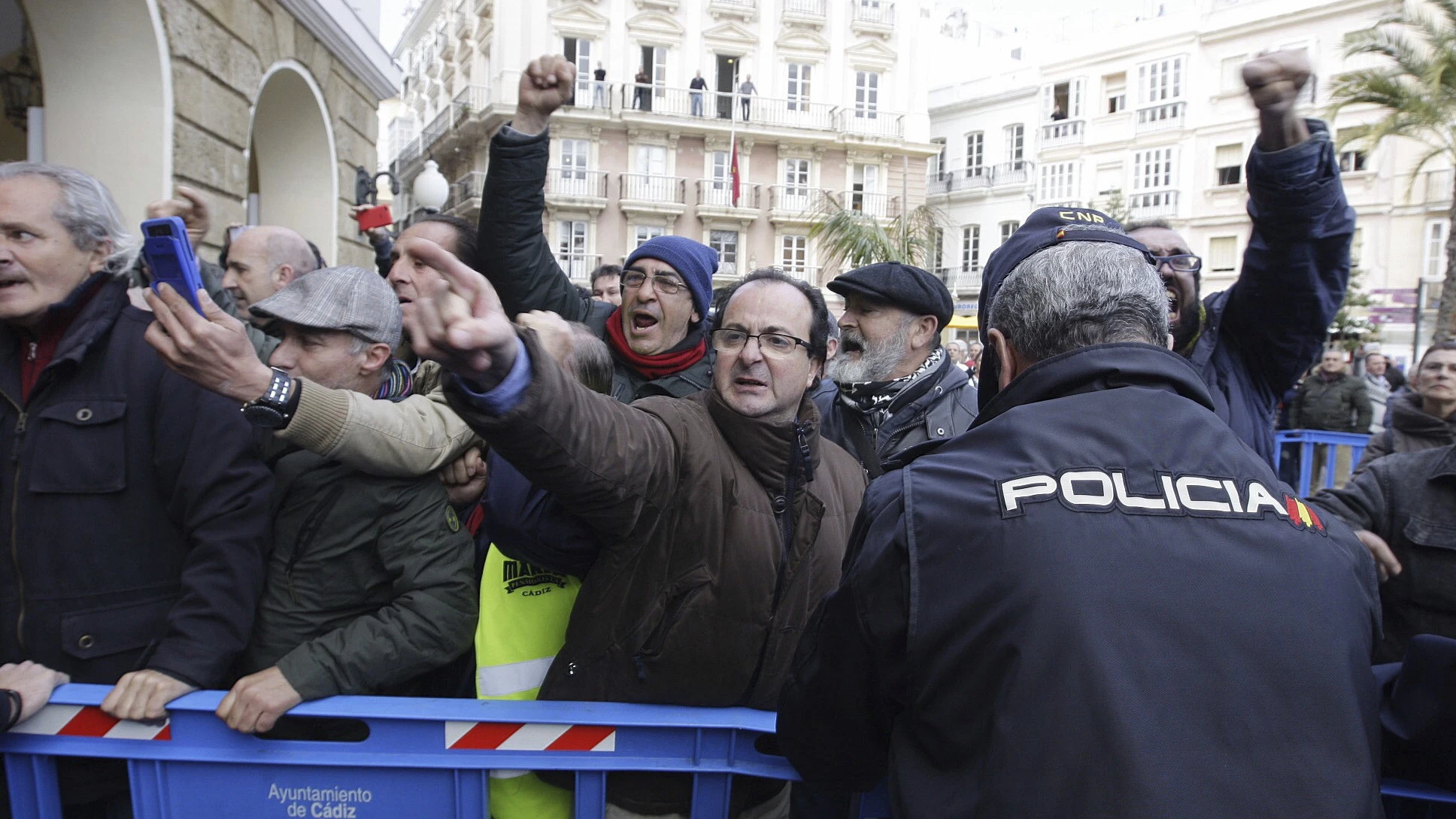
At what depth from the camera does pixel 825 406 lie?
3525mm

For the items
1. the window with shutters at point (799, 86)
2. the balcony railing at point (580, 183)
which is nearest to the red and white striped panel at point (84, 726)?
the balcony railing at point (580, 183)

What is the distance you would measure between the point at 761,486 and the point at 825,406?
1.54 metres

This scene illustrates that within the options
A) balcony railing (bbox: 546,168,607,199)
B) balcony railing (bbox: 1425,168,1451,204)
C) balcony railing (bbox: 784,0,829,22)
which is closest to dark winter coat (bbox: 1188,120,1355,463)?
balcony railing (bbox: 1425,168,1451,204)

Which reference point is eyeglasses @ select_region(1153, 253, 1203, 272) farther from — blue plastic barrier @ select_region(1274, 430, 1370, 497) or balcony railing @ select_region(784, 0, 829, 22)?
balcony railing @ select_region(784, 0, 829, 22)

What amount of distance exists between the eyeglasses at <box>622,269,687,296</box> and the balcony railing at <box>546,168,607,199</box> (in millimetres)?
30314

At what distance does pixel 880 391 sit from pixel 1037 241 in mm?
1752

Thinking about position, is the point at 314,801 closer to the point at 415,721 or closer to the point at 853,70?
the point at 415,721

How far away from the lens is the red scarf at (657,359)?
3.21m

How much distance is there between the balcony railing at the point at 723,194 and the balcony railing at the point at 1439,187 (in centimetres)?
2068

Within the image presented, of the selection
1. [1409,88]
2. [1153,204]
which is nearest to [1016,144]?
[1153,204]

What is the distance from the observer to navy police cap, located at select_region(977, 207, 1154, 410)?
1.52 m

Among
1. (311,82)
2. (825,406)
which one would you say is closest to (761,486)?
(825,406)

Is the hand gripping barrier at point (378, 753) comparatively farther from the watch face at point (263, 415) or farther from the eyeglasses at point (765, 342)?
the eyeglasses at point (765, 342)

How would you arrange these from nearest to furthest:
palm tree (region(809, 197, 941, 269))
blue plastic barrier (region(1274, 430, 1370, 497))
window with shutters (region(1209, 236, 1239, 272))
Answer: blue plastic barrier (region(1274, 430, 1370, 497)) < palm tree (region(809, 197, 941, 269)) < window with shutters (region(1209, 236, 1239, 272))
